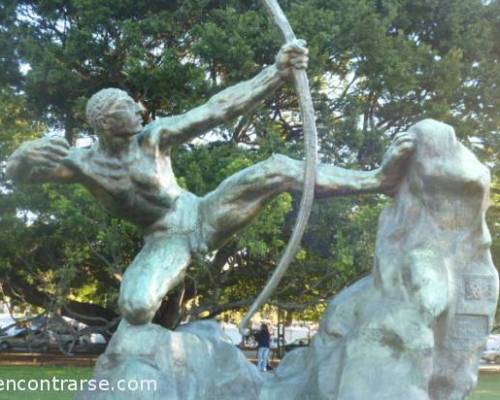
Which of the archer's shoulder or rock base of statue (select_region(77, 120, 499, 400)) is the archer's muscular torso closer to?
the archer's shoulder

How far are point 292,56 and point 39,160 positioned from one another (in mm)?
1677

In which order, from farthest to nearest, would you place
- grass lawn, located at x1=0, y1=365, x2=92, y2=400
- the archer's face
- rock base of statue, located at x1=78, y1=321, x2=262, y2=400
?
grass lawn, located at x1=0, y1=365, x2=92, y2=400 < the archer's face < rock base of statue, located at x1=78, y1=321, x2=262, y2=400

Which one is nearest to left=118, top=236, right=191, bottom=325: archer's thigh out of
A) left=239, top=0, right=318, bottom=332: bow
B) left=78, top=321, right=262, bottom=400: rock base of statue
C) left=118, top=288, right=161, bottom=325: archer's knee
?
left=118, top=288, right=161, bottom=325: archer's knee

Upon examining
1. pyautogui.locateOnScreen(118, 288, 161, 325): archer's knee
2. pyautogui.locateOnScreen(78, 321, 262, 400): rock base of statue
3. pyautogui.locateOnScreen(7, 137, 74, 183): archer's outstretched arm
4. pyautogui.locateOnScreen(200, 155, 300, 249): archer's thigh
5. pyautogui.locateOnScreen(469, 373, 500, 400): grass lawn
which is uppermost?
pyautogui.locateOnScreen(7, 137, 74, 183): archer's outstretched arm

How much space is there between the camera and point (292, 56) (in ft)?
16.0


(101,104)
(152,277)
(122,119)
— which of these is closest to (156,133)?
(122,119)

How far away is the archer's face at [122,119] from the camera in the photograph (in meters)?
4.84

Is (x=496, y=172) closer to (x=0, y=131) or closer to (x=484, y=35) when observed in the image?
(x=484, y=35)

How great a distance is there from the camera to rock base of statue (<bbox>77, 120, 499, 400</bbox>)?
163 inches

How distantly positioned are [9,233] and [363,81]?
Answer: 6.74m

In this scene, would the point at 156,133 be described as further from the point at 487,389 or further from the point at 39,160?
the point at 487,389

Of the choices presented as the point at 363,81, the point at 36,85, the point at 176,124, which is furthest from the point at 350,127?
the point at 176,124

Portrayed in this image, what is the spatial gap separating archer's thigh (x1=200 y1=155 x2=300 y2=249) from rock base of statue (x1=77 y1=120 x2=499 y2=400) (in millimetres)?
648

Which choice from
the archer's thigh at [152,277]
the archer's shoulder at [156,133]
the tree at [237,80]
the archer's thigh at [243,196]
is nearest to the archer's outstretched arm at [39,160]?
the archer's shoulder at [156,133]
